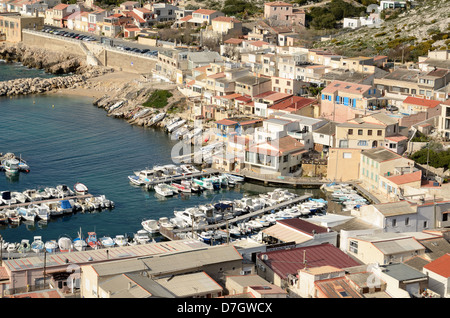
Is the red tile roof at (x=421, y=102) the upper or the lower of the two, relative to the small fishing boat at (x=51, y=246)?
upper

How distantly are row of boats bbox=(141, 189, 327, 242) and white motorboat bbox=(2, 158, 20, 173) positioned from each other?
7390 millimetres

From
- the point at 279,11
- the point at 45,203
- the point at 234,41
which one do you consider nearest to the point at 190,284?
the point at 45,203

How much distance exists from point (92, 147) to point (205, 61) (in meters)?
10.5

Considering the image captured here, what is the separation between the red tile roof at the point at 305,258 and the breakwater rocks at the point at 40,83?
2955 centimetres

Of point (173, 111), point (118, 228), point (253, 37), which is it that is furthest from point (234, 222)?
point (253, 37)

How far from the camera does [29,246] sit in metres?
20.4

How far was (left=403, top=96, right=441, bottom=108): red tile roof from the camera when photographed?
29508mm

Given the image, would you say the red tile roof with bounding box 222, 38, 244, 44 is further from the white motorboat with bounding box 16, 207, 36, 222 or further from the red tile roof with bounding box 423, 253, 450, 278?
the red tile roof with bounding box 423, 253, 450, 278

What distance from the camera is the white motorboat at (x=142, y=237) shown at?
68.2 ft

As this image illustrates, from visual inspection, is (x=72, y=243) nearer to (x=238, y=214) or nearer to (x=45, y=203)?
(x=45, y=203)

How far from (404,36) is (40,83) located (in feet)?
68.8

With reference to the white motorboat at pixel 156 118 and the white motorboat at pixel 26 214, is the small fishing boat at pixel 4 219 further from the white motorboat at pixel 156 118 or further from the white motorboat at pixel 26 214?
the white motorboat at pixel 156 118

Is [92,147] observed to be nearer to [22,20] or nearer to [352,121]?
[352,121]

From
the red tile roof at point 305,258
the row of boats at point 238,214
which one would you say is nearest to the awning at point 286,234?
the red tile roof at point 305,258
